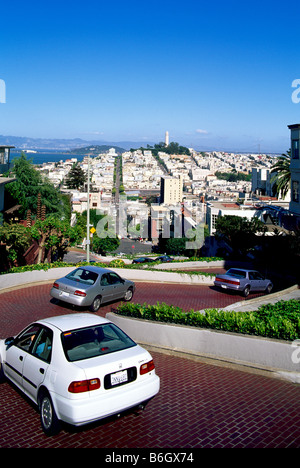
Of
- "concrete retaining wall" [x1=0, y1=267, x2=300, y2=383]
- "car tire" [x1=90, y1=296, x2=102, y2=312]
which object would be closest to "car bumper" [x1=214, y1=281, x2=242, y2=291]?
"car tire" [x1=90, y1=296, x2=102, y2=312]

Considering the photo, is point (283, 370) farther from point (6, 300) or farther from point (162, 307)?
point (6, 300)

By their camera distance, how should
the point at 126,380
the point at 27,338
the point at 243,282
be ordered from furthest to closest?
the point at 243,282
the point at 27,338
the point at 126,380

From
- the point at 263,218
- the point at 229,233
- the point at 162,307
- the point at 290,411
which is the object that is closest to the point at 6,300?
the point at 162,307

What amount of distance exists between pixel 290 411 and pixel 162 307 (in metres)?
4.09

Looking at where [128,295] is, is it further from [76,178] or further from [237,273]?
[76,178]

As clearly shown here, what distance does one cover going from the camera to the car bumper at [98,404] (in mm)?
5020

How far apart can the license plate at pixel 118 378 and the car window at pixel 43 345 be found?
951 mm

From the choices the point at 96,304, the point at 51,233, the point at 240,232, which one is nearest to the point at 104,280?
the point at 96,304

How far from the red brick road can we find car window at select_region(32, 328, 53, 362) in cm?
86

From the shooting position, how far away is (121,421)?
18.6ft

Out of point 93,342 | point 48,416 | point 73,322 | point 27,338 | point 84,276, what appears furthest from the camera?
point 84,276

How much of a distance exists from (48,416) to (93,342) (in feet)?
3.60

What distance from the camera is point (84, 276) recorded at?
43.3ft

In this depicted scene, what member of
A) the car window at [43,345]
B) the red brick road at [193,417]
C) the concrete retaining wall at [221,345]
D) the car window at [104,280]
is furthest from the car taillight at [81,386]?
the car window at [104,280]
